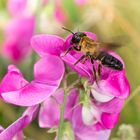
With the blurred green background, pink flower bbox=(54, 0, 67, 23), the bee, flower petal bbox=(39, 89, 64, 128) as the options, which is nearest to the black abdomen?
the bee

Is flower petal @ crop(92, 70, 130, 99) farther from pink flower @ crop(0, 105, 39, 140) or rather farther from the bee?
pink flower @ crop(0, 105, 39, 140)

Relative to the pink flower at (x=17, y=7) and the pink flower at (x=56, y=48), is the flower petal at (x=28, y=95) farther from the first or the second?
the pink flower at (x=17, y=7)

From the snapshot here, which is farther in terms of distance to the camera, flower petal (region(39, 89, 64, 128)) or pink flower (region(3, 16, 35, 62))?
pink flower (region(3, 16, 35, 62))

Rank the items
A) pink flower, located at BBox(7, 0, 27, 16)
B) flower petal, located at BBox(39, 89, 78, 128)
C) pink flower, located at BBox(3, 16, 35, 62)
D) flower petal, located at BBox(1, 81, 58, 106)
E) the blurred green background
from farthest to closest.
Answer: pink flower, located at BBox(7, 0, 27, 16) → pink flower, located at BBox(3, 16, 35, 62) → the blurred green background → flower petal, located at BBox(39, 89, 78, 128) → flower petal, located at BBox(1, 81, 58, 106)

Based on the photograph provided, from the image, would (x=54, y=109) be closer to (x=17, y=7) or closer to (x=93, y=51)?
(x=93, y=51)

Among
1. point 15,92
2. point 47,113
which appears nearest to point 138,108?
point 47,113

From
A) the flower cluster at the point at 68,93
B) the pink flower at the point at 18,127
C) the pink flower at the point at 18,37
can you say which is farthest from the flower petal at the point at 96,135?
the pink flower at the point at 18,37

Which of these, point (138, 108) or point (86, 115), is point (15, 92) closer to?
point (86, 115)
